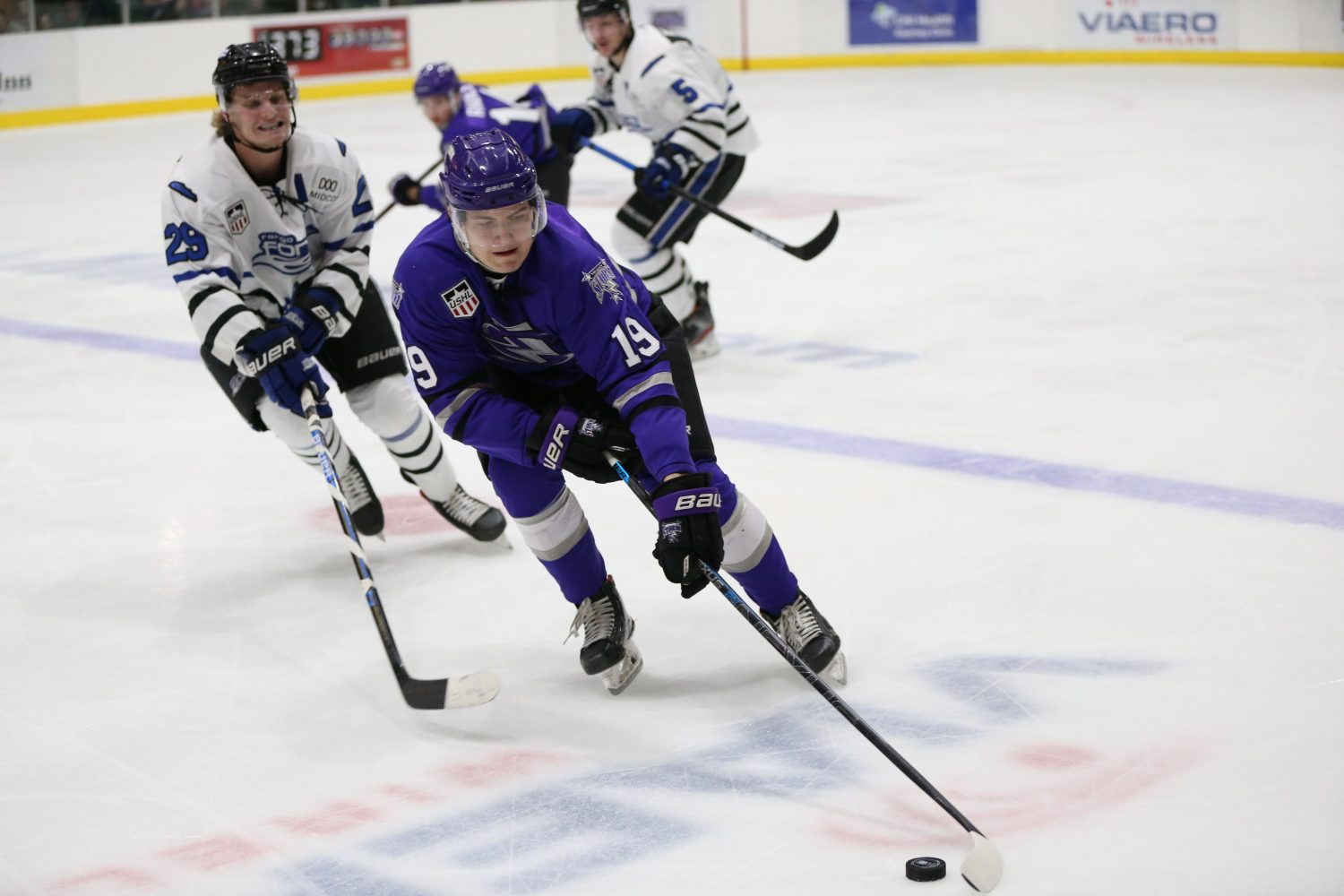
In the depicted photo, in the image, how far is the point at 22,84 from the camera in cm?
1148

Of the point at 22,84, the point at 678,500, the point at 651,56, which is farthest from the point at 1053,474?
the point at 22,84

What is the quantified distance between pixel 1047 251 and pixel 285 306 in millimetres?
3750

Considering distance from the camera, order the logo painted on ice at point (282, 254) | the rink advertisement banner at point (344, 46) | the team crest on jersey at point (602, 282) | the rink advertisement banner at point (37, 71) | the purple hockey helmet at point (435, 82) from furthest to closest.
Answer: the rink advertisement banner at point (344, 46)
the rink advertisement banner at point (37, 71)
the purple hockey helmet at point (435, 82)
the logo painted on ice at point (282, 254)
the team crest on jersey at point (602, 282)

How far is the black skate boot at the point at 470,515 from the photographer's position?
3492mm

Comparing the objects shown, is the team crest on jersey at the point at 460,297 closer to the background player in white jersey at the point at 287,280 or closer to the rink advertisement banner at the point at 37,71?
the background player in white jersey at the point at 287,280

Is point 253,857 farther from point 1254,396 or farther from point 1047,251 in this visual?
point 1047,251

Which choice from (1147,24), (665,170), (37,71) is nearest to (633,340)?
(665,170)

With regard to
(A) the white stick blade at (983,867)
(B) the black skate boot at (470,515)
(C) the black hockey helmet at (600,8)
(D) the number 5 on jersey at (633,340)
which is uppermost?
(C) the black hockey helmet at (600,8)

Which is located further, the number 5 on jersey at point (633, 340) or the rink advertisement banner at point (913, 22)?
the rink advertisement banner at point (913, 22)

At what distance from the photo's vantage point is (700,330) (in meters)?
5.15

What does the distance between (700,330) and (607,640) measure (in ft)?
8.23

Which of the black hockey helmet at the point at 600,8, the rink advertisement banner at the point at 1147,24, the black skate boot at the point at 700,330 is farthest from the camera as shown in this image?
the rink advertisement banner at the point at 1147,24

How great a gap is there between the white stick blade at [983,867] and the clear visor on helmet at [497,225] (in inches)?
43.7

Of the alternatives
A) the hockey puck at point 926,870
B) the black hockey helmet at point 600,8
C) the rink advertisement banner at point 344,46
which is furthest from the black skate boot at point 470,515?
the rink advertisement banner at point 344,46
